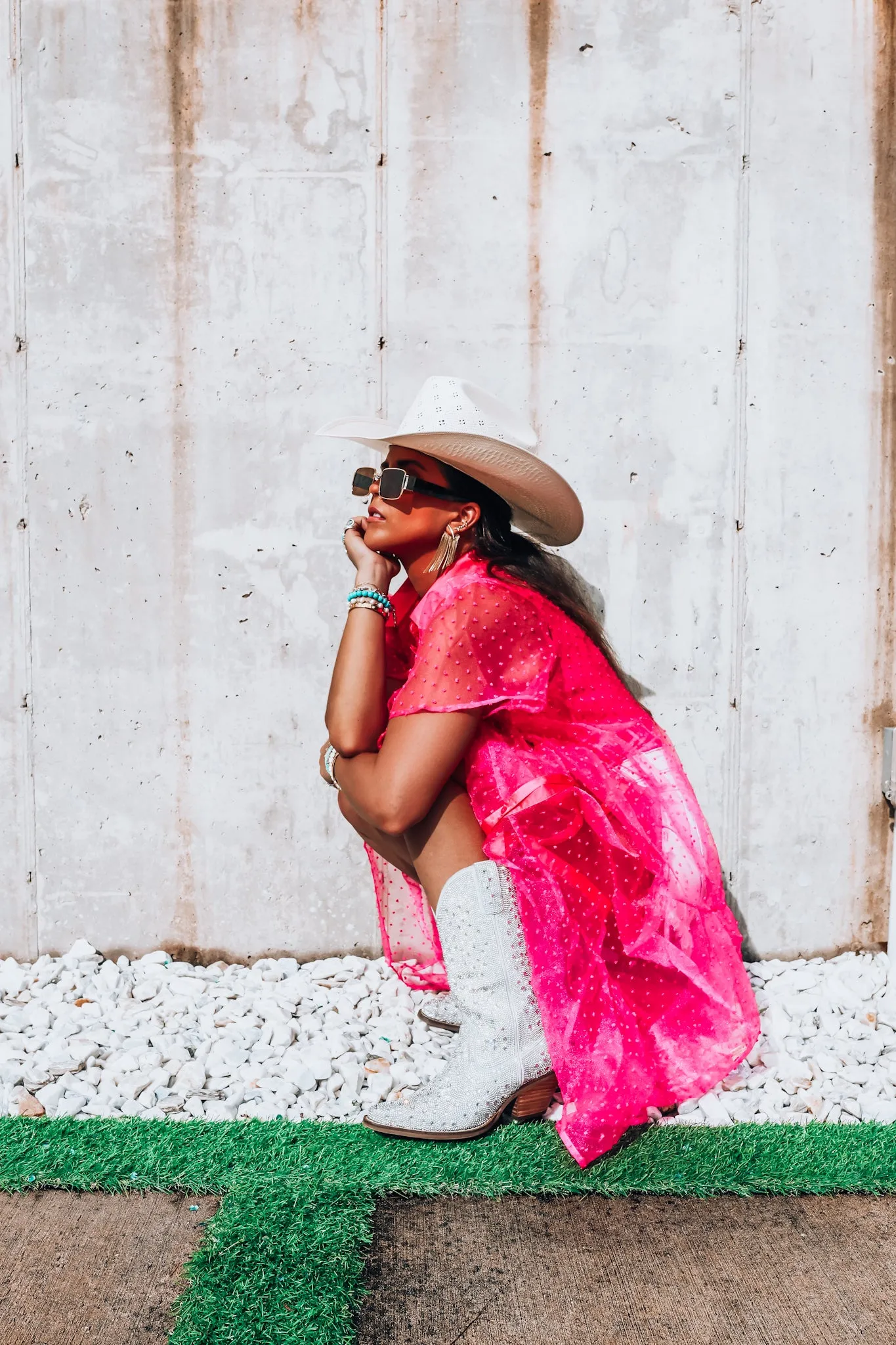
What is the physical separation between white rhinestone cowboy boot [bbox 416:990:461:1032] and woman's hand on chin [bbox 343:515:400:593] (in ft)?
3.59

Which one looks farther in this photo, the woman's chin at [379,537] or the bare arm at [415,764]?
the woman's chin at [379,537]

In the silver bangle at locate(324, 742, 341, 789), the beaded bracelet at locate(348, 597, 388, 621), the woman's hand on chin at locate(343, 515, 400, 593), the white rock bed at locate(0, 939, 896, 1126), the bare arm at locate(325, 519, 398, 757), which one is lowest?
the white rock bed at locate(0, 939, 896, 1126)

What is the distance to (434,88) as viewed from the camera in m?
3.02

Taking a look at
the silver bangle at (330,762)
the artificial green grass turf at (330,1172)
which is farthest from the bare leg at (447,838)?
the artificial green grass turf at (330,1172)

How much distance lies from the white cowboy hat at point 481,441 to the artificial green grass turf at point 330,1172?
1.36 m

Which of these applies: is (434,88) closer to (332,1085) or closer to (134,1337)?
(332,1085)

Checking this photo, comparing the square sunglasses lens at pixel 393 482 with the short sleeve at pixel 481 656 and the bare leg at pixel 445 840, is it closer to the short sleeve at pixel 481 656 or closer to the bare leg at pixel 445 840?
the short sleeve at pixel 481 656

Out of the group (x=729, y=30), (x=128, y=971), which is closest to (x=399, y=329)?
(x=729, y=30)

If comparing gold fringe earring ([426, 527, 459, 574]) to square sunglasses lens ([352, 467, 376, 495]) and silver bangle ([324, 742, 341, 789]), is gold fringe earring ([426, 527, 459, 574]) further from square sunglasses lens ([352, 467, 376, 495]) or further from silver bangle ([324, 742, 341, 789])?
silver bangle ([324, 742, 341, 789])

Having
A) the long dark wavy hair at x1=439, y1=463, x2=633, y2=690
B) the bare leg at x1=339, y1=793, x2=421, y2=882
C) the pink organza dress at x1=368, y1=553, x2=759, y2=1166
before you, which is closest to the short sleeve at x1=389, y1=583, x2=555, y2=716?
the pink organza dress at x1=368, y1=553, x2=759, y2=1166

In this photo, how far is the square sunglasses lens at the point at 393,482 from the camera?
2.32 metres

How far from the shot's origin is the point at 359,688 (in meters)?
2.27

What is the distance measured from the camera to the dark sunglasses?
232 cm

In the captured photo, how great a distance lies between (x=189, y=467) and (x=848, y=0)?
7.54 feet
